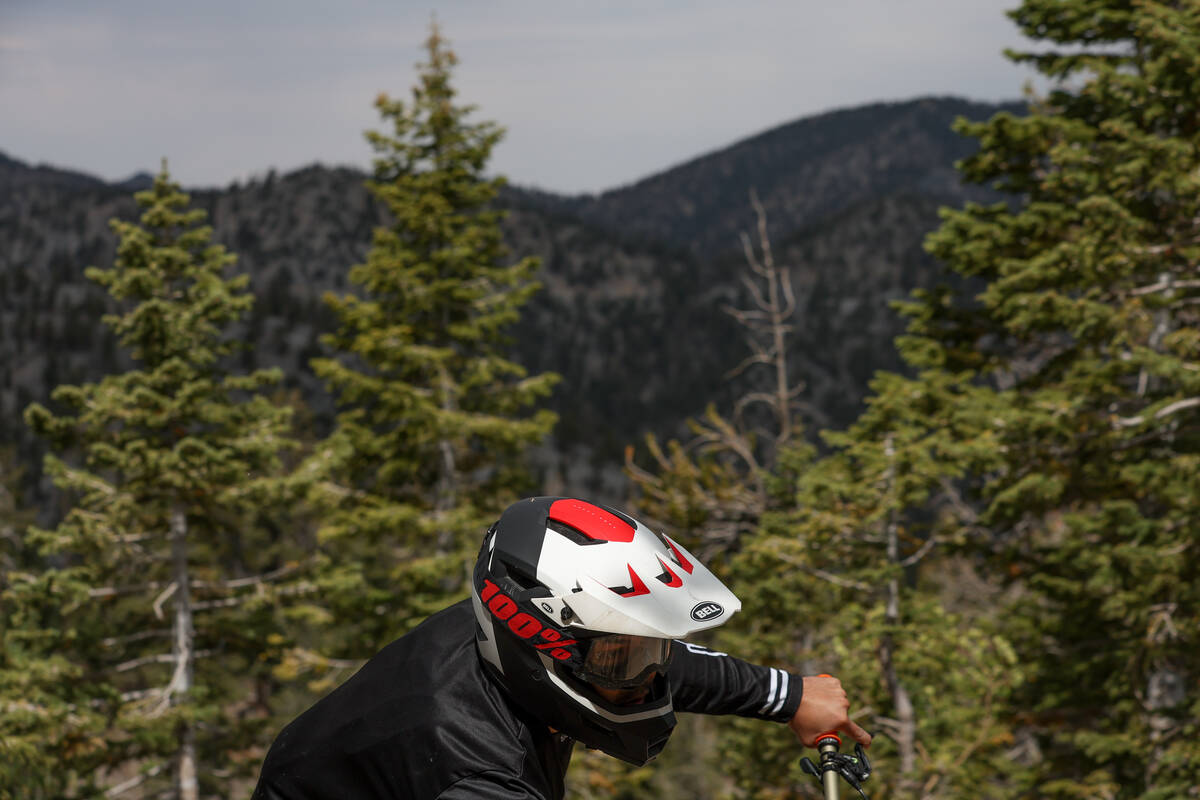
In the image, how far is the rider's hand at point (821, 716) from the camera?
2828mm

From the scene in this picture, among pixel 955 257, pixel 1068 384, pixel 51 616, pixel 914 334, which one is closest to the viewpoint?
pixel 1068 384

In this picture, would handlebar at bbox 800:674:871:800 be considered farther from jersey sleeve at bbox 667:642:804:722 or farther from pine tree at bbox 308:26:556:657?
pine tree at bbox 308:26:556:657

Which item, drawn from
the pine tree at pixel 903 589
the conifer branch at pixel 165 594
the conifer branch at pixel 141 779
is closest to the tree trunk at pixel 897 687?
the pine tree at pixel 903 589

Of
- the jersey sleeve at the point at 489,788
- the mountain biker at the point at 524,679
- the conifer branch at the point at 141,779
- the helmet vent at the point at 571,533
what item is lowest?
the conifer branch at the point at 141,779

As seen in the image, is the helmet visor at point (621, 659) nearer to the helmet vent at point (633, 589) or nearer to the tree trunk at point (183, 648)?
the helmet vent at point (633, 589)

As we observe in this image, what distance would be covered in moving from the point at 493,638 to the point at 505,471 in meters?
16.5

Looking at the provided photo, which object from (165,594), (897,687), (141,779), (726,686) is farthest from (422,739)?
(141,779)

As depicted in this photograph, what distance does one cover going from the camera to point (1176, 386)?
40.1ft

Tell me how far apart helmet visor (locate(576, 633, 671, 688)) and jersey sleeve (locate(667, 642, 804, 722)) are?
0.44 m

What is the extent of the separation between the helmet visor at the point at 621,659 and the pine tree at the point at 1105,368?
1055 cm

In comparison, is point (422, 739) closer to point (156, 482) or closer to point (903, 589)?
point (903, 589)

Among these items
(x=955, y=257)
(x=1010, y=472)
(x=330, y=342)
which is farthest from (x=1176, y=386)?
(x=330, y=342)

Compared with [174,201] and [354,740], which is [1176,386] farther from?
[174,201]

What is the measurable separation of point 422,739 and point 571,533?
657 mm
